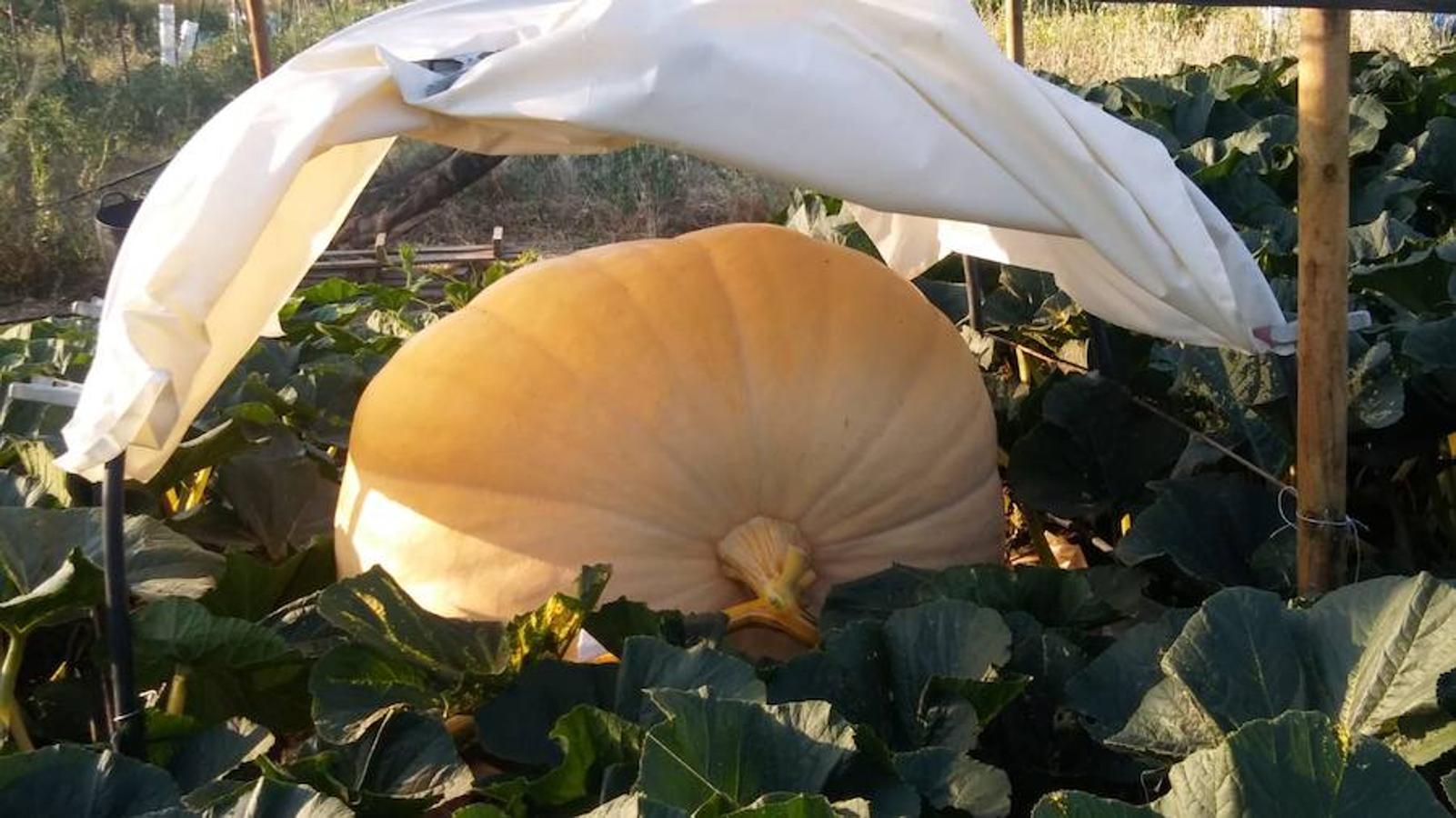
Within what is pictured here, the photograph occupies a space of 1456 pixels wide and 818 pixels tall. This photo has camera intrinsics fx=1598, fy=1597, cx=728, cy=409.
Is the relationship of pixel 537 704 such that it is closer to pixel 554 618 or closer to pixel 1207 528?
pixel 554 618

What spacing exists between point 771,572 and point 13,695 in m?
0.74

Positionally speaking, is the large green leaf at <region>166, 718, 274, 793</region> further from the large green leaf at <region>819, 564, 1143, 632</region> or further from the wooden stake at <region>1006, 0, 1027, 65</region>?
the wooden stake at <region>1006, 0, 1027, 65</region>

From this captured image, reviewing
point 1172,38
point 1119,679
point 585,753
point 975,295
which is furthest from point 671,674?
point 1172,38

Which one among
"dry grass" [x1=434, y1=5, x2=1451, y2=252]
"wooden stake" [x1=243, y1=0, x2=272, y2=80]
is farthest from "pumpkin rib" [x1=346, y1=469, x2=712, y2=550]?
"dry grass" [x1=434, y1=5, x2=1451, y2=252]

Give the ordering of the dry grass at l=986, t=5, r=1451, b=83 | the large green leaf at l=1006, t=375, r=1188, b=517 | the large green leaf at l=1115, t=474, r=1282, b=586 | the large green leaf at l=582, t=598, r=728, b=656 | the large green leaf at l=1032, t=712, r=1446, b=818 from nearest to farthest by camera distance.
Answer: the large green leaf at l=1032, t=712, r=1446, b=818
the large green leaf at l=582, t=598, r=728, b=656
the large green leaf at l=1115, t=474, r=1282, b=586
the large green leaf at l=1006, t=375, r=1188, b=517
the dry grass at l=986, t=5, r=1451, b=83

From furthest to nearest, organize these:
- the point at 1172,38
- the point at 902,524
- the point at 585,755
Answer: the point at 1172,38
the point at 902,524
the point at 585,755

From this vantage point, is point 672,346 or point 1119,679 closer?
point 1119,679

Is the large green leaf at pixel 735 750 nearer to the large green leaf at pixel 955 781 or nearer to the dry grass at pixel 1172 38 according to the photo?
the large green leaf at pixel 955 781

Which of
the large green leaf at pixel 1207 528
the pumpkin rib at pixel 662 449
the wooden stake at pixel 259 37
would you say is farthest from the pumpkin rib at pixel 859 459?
the wooden stake at pixel 259 37

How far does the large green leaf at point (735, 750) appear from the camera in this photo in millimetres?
1072

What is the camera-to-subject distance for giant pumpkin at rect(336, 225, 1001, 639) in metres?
1.68

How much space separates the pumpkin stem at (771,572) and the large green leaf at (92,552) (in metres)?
0.52

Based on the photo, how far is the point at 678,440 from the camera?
1688mm

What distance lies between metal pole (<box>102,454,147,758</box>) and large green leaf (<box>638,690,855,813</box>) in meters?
0.50
